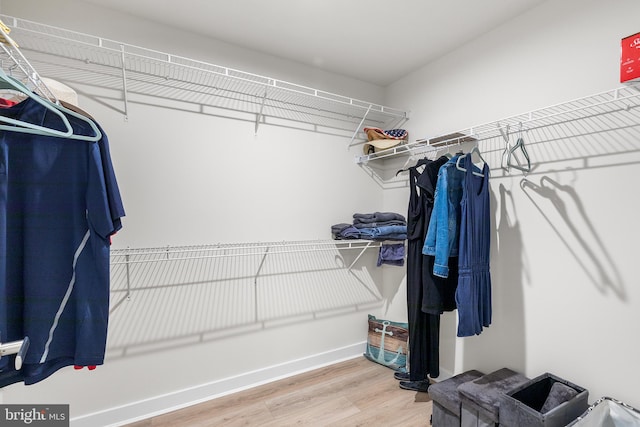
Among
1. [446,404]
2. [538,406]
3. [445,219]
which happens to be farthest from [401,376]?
[445,219]

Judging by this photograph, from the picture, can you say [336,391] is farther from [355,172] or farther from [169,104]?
[169,104]

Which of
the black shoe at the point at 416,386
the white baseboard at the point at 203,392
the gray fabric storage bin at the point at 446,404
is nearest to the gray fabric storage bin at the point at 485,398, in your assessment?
the gray fabric storage bin at the point at 446,404

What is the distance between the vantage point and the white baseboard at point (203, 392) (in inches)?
68.3

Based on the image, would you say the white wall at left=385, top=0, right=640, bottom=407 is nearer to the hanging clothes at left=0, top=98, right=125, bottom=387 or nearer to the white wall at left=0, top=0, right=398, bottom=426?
the white wall at left=0, top=0, right=398, bottom=426

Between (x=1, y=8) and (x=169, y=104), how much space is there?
86 centimetres

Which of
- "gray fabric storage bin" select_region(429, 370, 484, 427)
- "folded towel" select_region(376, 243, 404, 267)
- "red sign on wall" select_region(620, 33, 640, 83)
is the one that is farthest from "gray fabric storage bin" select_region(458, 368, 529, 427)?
"red sign on wall" select_region(620, 33, 640, 83)

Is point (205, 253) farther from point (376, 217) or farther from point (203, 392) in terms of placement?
point (376, 217)

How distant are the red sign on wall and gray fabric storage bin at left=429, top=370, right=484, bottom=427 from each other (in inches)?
67.5

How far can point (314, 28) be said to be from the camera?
1.96m

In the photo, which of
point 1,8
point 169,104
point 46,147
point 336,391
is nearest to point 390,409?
point 336,391

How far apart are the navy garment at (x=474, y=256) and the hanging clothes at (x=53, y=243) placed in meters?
1.66

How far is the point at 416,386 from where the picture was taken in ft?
6.93

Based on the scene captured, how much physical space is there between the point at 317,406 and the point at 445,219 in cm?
143

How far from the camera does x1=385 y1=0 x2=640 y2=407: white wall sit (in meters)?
1.38
